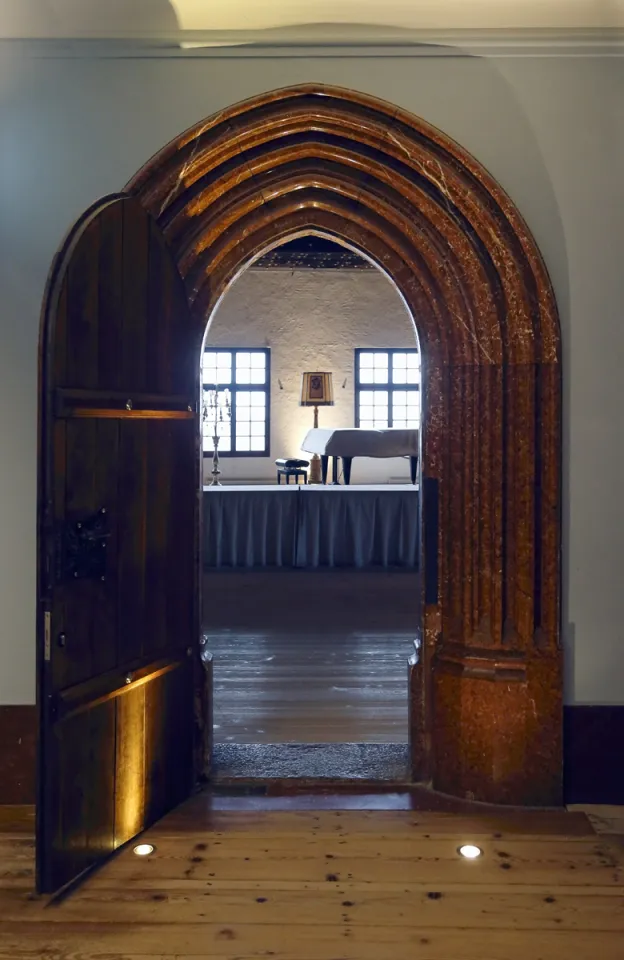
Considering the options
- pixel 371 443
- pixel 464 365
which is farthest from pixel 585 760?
pixel 371 443

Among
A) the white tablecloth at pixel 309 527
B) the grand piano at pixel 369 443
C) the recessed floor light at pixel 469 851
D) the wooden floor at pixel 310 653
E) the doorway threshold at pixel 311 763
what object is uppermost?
the grand piano at pixel 369 443

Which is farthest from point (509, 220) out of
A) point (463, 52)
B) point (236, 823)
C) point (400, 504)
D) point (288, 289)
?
point (288, 289)

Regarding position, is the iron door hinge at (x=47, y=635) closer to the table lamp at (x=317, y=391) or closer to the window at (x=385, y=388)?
the table lamp at (x=317, y=391)

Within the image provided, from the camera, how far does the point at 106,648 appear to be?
301 cm

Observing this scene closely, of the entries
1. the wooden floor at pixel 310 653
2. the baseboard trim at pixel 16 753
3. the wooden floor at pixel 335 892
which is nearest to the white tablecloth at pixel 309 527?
the wooden floor at pixel 310 653

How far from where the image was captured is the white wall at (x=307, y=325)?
41.7 feet

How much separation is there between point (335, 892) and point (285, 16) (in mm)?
2965

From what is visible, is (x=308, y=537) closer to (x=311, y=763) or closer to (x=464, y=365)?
(x=311, y=763)

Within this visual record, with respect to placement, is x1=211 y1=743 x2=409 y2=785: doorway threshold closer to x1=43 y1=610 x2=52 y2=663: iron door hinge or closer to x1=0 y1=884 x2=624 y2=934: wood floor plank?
x1=0 y1=884 x2=624 y2=934: wood floor plank

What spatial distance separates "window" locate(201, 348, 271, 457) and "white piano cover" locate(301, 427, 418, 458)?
112 inches

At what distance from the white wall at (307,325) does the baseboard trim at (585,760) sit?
30.4 ft

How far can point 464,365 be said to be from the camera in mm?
3525

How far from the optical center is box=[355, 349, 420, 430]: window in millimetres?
12992

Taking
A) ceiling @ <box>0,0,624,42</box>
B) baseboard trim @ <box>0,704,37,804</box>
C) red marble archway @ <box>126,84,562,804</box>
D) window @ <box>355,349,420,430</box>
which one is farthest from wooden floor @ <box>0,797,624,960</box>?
window @ <box>355,349,420,430</box>
